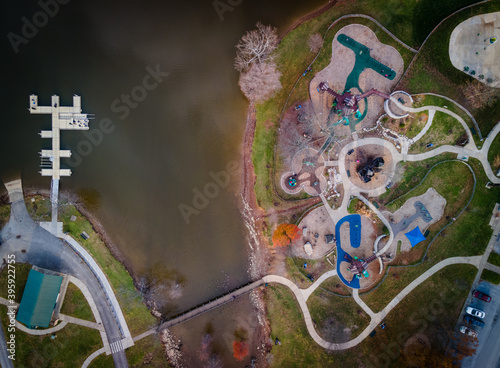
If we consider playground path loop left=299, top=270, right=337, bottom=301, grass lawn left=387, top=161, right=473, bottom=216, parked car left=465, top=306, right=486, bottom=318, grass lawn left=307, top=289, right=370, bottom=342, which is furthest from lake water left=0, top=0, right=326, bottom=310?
parked car left=465, top=306, right=486, bottom=318

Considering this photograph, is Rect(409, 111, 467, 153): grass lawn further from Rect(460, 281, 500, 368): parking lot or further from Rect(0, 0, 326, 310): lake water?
Rect(0, 0, 326, 310): lake water

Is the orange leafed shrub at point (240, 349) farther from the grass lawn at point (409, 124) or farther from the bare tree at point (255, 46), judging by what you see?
the bare tree at point (255, 46)

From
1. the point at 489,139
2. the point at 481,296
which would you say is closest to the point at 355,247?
the point at 481,296

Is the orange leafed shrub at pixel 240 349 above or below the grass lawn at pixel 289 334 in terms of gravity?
below

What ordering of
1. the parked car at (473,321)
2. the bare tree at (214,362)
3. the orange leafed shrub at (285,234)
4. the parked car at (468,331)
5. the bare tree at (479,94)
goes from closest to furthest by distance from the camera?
the orange leafed shrub at (285,234), the parked car at (473,321), the parked car at (468,331), the bare tree at (479,94), the bare tree at (214,362)

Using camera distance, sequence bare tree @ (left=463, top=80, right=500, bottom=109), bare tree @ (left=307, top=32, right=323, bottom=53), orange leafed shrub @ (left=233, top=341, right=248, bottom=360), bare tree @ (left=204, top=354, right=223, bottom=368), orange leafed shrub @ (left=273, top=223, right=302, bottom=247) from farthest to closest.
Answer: bare tree @ (left=204, top=354, right=223, bottom=368) → orange leafed shrub @ (left=233, top=341, right=248, bottom=360) → bare tree @ (left=307, top=32, right=323, bottom=53) → bare tree @ (left=463, top=80, right=500, bottom=109) → orange leafed shrub @ (left=273, top=223, right=302, bottom=247)

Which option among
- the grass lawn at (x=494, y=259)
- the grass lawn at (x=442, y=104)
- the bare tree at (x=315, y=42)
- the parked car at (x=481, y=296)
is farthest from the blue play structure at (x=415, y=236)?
the bare tree at (x=315, y=42)
